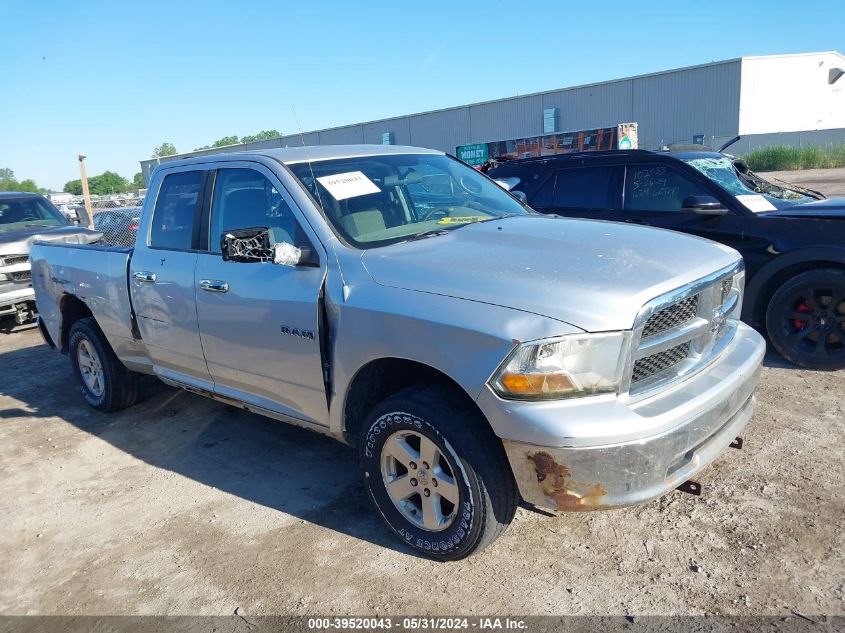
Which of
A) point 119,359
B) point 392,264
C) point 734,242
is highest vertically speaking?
point 392,264

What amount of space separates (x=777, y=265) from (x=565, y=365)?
356 cm

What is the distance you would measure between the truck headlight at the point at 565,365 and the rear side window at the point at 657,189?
3718mm

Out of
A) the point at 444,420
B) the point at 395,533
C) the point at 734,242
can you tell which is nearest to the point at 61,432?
the point at 395,533

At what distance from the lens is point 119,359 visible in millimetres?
5043

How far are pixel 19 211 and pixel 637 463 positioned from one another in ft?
33.9

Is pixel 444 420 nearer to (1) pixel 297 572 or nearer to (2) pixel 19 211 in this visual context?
(1) pixel 297 572

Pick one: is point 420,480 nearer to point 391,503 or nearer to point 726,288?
point 391,503

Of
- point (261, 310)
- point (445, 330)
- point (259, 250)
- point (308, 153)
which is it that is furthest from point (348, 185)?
point (445, 330)

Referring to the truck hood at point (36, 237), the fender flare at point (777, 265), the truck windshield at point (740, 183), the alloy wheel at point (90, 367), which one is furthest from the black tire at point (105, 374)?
the truck windshield at point (740, 183)

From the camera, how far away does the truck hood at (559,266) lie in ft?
8.29

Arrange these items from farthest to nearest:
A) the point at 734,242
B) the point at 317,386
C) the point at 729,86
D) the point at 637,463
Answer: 1. the point at 729,86
2. the point at 734,242
3. the point at 317,386
4. the point at 637,463

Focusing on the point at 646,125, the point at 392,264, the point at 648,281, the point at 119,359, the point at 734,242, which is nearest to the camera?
the point at 648,281

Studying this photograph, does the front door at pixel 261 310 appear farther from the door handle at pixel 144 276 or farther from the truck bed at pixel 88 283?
the truck bed at pixel 88 283

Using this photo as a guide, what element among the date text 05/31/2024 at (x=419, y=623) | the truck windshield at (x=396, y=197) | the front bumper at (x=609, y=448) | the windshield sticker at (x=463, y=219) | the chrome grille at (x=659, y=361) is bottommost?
the date text 05/31/2024 at (x=419, y=623)
